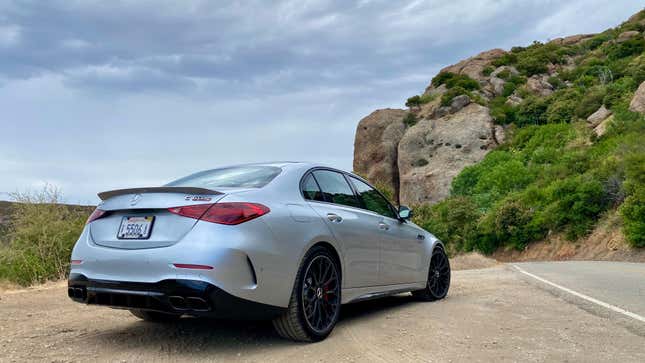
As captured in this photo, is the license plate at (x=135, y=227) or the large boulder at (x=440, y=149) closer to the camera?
the license plate at (x=135, y=227)

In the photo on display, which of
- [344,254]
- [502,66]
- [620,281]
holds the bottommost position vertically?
[620,281]

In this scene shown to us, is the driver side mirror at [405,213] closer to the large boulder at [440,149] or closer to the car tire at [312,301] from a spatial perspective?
the car tire at [312,301]

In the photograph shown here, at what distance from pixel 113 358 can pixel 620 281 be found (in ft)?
31.6

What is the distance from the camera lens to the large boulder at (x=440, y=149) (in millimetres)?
55719

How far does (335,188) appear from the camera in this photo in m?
5.98

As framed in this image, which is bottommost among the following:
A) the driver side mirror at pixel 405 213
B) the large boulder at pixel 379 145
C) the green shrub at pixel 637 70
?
the driver side mirror at pixel 405 213

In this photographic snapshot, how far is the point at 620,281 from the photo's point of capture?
10938 mm

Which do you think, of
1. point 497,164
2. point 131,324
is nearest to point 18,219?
point 131,324

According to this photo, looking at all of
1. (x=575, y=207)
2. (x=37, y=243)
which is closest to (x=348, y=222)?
(x=37, y=243)

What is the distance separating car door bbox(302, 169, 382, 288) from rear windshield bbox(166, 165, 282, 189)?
0.39 metres

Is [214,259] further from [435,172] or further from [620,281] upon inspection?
[435,172]

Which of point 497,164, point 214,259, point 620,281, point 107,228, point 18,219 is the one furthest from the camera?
point 497,164

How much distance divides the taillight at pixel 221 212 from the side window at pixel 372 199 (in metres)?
2.18

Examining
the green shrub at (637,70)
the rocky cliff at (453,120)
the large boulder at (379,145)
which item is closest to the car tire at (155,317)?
the rocky cliff at (453,120)
